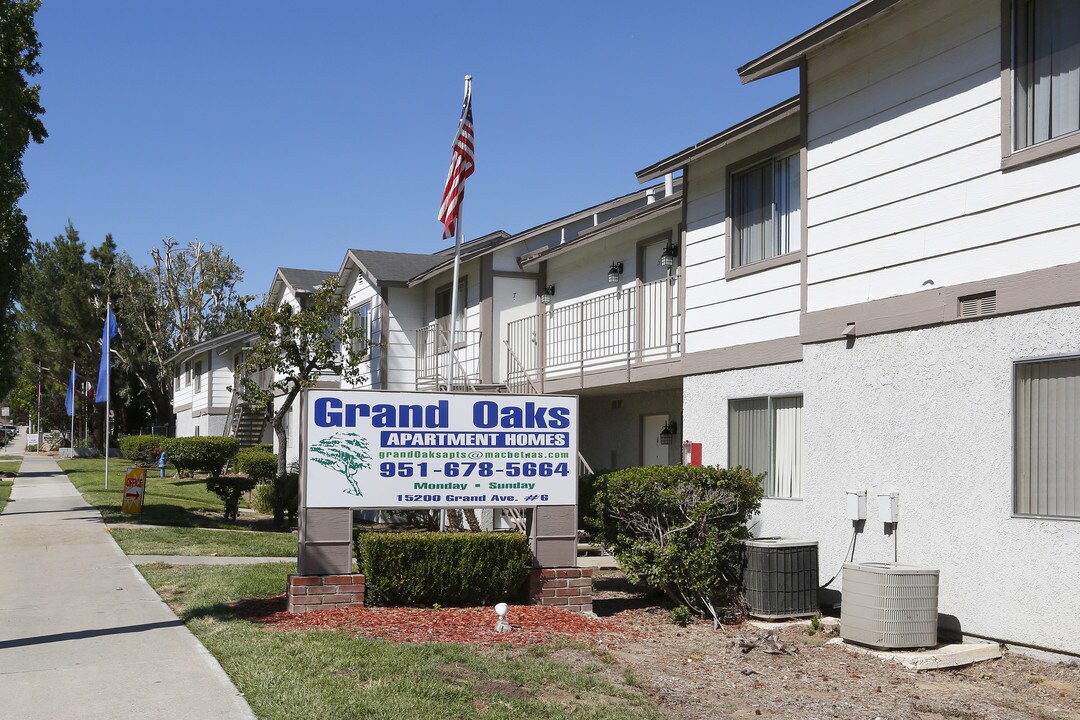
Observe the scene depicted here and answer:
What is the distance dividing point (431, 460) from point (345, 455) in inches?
34.4

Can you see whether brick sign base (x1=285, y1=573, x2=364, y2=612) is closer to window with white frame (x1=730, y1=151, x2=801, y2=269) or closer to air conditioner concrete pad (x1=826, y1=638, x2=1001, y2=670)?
air conditioner concrete pad (x1=826, y1=638, x2=1001, y2=670)

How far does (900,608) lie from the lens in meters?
8.41

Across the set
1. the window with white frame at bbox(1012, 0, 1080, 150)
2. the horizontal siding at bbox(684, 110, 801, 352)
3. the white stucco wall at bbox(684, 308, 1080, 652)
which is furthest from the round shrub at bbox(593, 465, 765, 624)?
the window with white frame at bbox(1012, 0, 1080, 150)

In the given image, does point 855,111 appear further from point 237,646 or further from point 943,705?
point 237,646

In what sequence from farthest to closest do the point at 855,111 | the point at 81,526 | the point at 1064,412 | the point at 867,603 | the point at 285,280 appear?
the point at 285,280, the point at 81,526, the point at 855,111, the point at 867,603, the point at 1064,412

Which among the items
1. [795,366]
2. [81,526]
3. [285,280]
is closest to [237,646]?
[795,366]

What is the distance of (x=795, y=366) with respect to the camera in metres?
11.0

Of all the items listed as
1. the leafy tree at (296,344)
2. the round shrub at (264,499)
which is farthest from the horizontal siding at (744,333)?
the round shrub at (264,499)

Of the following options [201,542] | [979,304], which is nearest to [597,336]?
[201,542]

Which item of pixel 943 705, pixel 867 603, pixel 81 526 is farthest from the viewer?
pixel 81 526

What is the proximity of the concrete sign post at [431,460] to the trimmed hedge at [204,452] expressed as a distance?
24.1 metres

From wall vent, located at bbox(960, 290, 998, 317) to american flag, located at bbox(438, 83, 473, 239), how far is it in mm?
8122

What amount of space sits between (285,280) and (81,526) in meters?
14.3

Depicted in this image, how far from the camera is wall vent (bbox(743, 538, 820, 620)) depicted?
32.2ft
